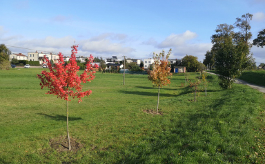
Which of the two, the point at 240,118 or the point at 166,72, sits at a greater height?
the point at 166,72

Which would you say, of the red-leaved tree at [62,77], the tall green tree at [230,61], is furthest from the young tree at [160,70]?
the tall green tree at [230,61]

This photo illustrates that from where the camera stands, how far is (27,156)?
6941 mm

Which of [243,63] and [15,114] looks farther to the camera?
[243,63]

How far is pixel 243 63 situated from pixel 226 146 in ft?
65.1

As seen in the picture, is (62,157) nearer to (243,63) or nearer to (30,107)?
(30,107)

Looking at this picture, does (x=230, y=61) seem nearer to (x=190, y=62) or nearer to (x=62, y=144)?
(x=62, y=144)

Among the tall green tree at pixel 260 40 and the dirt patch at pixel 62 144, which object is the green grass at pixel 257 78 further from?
the dirt patch at pixel 62 144

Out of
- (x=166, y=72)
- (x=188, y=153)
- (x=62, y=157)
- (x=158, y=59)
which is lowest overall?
(x=62, y=157)

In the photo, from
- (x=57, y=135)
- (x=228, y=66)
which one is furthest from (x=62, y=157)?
(x=228, y=66)

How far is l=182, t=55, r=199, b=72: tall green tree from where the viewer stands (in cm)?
7921

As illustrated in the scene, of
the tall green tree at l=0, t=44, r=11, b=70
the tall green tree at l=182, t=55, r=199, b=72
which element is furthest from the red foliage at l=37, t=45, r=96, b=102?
the tall green tree at l=182, t=55, r=199, b=72

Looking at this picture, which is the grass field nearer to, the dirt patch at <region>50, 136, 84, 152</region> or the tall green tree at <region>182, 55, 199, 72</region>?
the dirt patch at <region>50, 136, 84, 152</region>

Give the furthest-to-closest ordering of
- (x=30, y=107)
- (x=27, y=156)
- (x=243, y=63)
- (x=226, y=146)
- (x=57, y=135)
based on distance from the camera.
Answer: (x=243, y=63) → (x=30, y=107) → (x=57, y=135) → (x=27, y=156) → (x=226, y=146)

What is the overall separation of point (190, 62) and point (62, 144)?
77.7 metres
